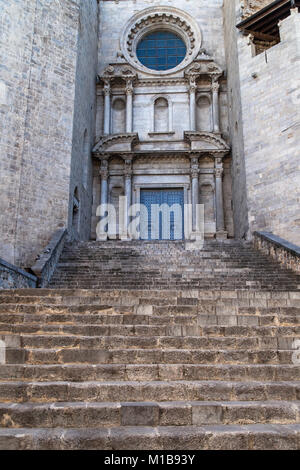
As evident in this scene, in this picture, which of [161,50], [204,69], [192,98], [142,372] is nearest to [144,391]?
[142,372]

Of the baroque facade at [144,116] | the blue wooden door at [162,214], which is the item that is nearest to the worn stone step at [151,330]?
the baroque facade at [144,116]

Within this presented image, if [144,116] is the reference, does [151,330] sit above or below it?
below

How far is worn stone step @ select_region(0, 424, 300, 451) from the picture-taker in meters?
2.87

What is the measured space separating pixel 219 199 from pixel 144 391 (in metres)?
12.9

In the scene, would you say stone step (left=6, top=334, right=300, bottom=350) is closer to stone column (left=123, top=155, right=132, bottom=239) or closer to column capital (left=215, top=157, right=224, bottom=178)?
stone column (left=123, top=155, right=132, bottom=239)

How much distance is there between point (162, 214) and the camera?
16250mm

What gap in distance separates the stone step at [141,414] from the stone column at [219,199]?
39.3 ft

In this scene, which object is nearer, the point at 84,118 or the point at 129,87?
the point at 84,118

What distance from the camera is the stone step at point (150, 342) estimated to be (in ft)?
14.6

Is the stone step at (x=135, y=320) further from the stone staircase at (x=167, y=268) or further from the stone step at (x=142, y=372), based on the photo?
the stone staircase at (x=167, y=268)

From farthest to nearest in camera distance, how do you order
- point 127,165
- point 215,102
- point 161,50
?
point 161,50 < point 215,102 < point 127,165

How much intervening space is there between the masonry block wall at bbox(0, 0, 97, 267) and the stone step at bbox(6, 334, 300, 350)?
7.13 metres

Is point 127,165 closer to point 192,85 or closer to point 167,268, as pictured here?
point 192,85

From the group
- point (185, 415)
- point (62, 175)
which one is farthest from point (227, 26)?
point (185, 415)
